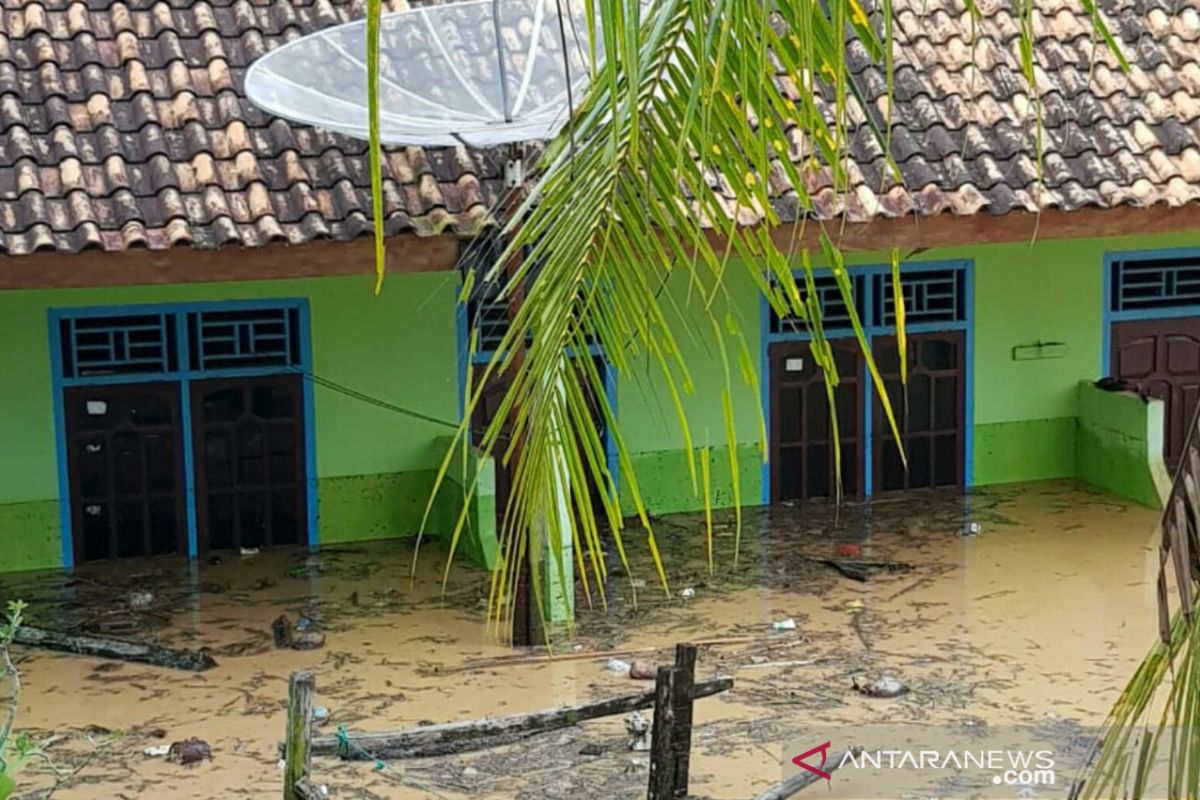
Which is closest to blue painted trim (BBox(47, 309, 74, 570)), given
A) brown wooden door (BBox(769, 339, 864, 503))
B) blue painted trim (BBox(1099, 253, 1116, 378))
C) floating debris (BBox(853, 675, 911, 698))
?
brown wooden door (BBox(769, 339, 864, 503))

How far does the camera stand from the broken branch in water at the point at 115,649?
9.87 meters

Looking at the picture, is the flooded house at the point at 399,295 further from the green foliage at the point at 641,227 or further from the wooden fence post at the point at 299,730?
the green foliage at the point at 641,227

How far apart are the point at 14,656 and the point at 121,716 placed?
122 cm

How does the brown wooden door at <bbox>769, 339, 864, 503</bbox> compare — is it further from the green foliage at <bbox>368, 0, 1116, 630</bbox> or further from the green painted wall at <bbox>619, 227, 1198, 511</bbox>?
the green foliage at <bbox>368, 0, 1116, 630</bbox>

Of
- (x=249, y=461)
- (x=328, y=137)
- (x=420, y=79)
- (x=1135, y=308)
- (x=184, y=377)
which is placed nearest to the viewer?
(x=420, y=79)

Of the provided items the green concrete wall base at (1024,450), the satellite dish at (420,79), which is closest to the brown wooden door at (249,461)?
the satellite dish at (420,79)

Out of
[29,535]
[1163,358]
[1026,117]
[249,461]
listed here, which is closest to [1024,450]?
[1163,358]

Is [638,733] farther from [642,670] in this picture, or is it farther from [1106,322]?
[1106,322]

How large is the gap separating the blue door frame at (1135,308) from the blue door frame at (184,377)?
586cm

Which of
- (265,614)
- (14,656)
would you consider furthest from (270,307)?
(14,656)

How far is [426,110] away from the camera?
28.9 feet

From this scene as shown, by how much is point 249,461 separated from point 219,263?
2.60 meters

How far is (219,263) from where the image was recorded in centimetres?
962

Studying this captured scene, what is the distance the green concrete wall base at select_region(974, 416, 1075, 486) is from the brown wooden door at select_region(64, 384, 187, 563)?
228 inches
